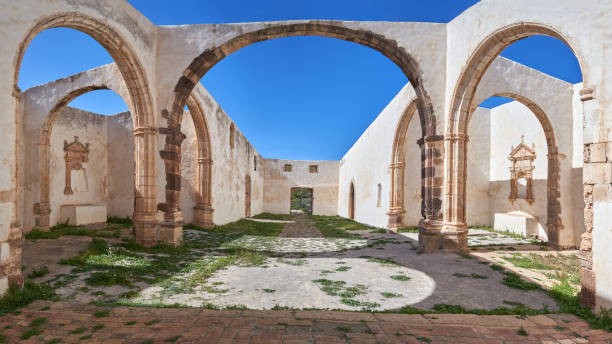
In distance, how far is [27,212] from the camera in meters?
8.84

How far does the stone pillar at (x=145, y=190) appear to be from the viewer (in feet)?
20.6

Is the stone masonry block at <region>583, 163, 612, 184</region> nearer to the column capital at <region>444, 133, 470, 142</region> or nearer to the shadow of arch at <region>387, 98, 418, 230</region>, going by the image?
the column capital at <region>444, 133, 470, 142</region>

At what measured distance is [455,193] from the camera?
248 inches

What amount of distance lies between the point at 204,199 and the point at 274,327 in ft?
26.0

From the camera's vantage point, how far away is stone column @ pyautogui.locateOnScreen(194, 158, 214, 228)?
9938 millimetres

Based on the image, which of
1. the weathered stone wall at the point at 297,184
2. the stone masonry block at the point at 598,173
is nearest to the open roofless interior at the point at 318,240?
the stone masonry block at the point at 598,173

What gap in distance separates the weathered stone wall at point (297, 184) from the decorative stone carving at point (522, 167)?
13.6 metres

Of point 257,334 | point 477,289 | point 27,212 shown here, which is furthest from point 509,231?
point 27,212

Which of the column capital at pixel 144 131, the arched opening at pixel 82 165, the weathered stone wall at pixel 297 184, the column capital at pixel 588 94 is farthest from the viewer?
the weathered stone wall at pixel 297 184

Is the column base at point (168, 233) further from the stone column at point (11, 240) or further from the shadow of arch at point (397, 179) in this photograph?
the shadow of arch at point (397, 179)

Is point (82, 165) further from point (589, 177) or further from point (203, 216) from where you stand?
point (589, 177)

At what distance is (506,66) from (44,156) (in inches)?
536

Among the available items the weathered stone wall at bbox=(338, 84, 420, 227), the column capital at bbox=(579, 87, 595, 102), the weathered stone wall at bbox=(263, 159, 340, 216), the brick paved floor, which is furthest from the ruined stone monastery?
the weathered stone wall at bbox=(263, 159, 340, 216)

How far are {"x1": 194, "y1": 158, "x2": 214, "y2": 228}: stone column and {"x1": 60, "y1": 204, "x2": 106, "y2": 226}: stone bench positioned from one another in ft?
11.9
